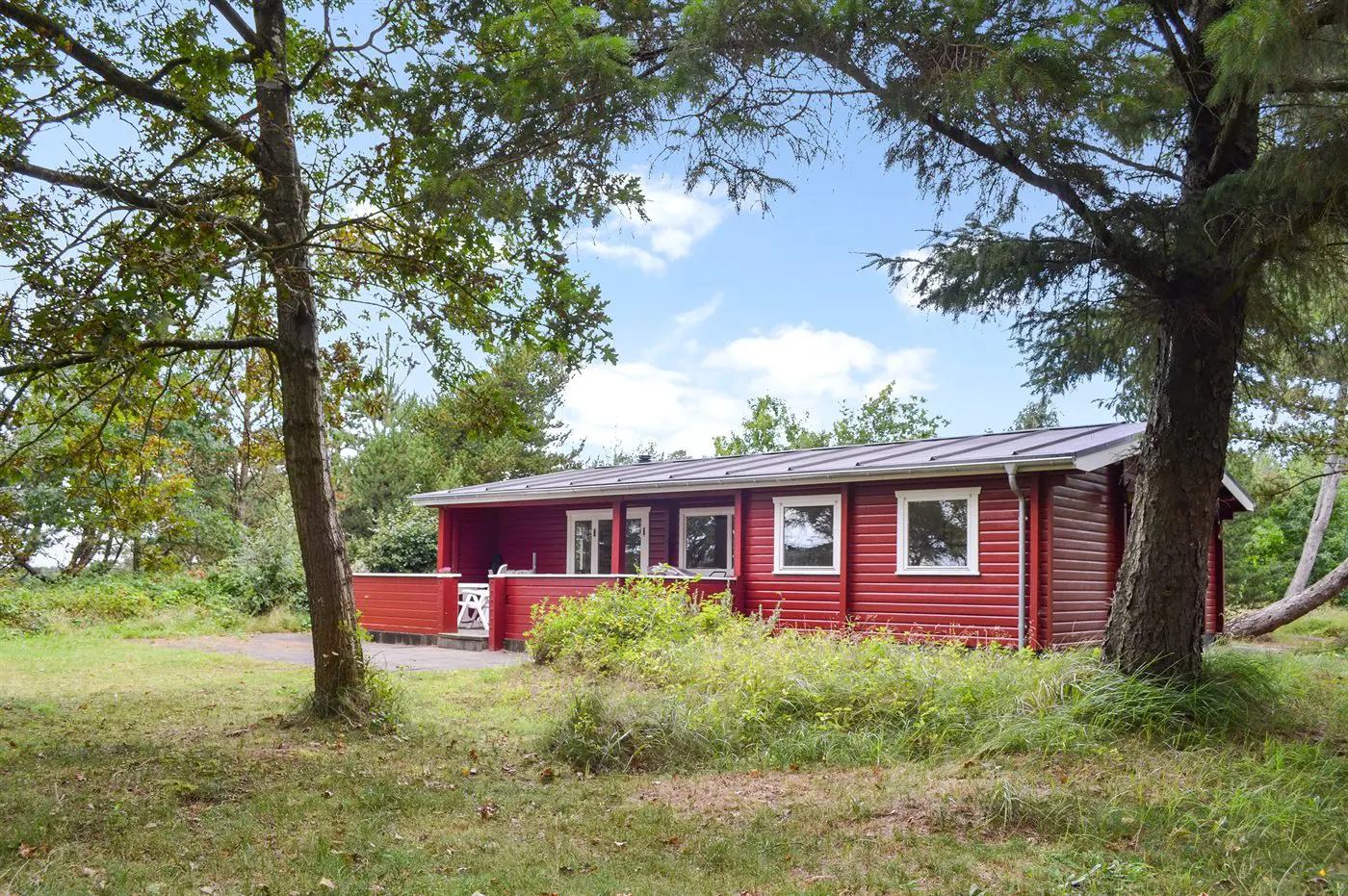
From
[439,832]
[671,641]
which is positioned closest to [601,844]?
[439,832]

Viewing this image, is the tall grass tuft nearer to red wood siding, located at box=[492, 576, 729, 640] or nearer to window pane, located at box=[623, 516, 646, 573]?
red wood siding, located at box=[492, 576, 729, 640]

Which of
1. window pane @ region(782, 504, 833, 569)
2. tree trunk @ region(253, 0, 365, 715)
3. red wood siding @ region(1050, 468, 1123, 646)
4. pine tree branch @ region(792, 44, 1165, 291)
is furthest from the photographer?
window pane @ region(782, 504, 833, 569)

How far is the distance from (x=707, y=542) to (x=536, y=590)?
3.70 meters

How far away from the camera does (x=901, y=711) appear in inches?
296

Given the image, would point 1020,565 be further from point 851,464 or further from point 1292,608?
point 1292,608

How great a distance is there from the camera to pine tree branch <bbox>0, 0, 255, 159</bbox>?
292 inches

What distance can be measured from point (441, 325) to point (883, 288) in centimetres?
401

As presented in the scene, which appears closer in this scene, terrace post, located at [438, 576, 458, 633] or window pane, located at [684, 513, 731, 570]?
terrace post, located at [438, 576, 458, 633]

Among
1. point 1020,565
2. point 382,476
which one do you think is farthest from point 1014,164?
point 382,476

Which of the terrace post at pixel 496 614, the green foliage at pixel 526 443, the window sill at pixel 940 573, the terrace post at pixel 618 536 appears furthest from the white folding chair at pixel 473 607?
the window sill at pixel 940 573

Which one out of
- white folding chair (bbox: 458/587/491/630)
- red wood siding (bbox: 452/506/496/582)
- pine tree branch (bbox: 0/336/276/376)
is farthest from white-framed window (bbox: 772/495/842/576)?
→ pine tree branch (bbox: 0/336/276/376)

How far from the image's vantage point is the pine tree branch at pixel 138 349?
22.7 ft

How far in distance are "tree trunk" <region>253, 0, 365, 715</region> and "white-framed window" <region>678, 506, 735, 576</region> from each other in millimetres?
10833

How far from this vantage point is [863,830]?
536cm
